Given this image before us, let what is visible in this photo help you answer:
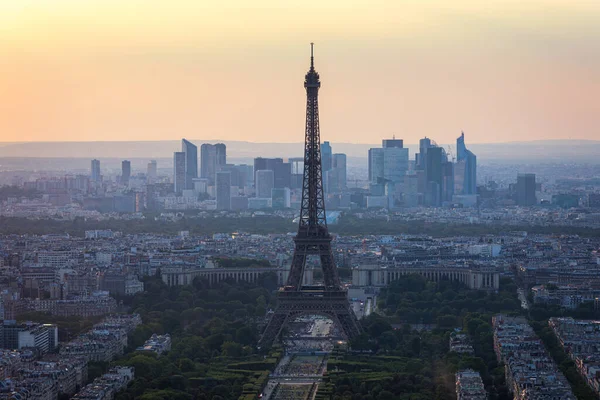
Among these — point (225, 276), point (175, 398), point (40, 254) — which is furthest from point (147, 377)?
point (40, 254)

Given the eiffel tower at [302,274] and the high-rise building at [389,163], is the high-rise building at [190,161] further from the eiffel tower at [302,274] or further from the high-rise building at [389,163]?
the eiffel tower at [302,274]

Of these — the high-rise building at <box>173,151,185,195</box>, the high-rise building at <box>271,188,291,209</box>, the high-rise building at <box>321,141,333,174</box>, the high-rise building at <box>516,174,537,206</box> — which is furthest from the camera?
the high-rise building at <box>173,151,185,195</box>

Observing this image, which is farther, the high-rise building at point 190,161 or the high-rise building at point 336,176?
the high-rise building at point 190,161

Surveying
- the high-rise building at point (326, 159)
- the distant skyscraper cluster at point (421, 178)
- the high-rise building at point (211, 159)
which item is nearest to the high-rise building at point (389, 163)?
the distant skyscraper cluster at point (421, 178)

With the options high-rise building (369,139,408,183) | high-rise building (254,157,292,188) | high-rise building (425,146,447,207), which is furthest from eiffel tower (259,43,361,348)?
high-rise building (369,139,408,183)

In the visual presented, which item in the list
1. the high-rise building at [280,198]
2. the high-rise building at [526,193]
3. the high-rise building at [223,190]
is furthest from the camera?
the high-rise building at [526,193]

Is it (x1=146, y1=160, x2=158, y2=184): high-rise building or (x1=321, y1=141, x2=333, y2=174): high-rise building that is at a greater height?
(x1=321, y1=141, x2=333, y2=174): high-rise building

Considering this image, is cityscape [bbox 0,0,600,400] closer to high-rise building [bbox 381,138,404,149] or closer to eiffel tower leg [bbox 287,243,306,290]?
eiffel tower leg [bbox 287,243,306,290]
